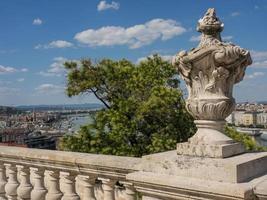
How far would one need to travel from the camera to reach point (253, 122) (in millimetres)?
73500

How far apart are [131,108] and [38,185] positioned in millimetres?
14398

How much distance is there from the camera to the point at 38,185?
529cm

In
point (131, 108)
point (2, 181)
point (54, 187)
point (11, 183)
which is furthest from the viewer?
point (131, 108)

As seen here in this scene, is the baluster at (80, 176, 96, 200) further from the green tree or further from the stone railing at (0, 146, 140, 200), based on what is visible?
the green tree

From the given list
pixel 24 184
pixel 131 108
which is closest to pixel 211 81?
pixel 24 184

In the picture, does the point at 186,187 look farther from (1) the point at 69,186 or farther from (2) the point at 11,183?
(2) the point at 11,183

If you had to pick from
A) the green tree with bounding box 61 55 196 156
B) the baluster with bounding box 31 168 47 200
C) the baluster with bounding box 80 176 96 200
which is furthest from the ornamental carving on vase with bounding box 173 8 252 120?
the green tree with bounding box 61 55 196 156

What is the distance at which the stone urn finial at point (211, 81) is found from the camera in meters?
3.17

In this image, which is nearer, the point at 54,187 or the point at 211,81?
the point at 211,81

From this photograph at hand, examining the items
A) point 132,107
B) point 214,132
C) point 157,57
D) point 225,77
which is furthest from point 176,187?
point 157,57

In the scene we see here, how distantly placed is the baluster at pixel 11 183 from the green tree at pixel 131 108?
1205 centimetres

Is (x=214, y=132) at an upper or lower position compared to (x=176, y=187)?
upper

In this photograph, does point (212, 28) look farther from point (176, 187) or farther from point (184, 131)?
point (184, 131)

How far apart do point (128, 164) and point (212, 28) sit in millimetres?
1667
